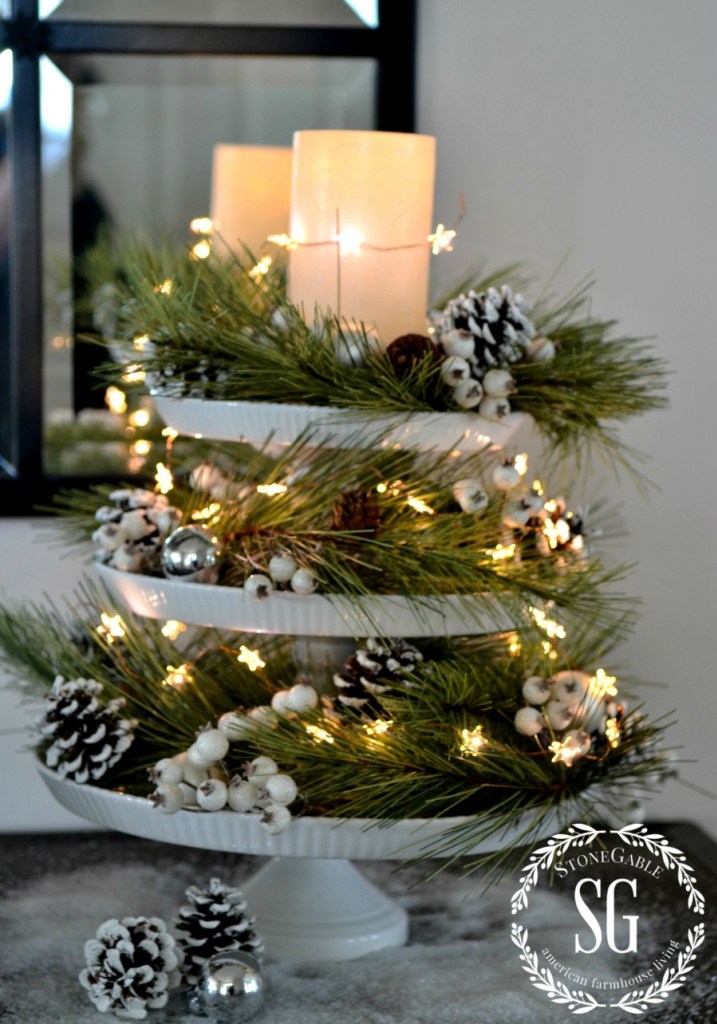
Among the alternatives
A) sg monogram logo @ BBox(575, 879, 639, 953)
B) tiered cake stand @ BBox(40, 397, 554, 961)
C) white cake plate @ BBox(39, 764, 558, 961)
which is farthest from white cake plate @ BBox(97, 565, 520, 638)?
sg monogram logo @ BBox(575, 879, 639, 953)

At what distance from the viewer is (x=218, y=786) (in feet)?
2.32

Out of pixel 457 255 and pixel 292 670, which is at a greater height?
pixel 457 255

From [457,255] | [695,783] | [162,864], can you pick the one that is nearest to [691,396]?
[457,255]

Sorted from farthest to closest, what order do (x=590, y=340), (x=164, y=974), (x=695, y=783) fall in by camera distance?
(x=695, y=783)
(x=590, y=340)
(x=164, y=974)

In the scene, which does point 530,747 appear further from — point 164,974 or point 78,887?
point 78,887

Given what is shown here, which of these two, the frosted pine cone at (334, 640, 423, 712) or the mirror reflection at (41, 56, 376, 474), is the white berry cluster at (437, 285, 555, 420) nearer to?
the frosted pine cone at (334, 640, 423, 712)

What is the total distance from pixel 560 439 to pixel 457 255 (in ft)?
0.87

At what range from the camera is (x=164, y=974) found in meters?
0.74

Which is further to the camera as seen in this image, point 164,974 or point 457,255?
point 457,255

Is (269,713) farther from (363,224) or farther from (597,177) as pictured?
(597,177)

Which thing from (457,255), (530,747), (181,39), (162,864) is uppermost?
(181,39)

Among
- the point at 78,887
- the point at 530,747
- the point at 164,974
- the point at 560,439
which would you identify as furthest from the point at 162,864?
the point at 560,439

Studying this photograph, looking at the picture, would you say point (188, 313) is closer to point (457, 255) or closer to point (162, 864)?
point (457, 255)

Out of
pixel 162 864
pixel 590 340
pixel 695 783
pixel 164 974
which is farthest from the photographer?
pixel 695 783
